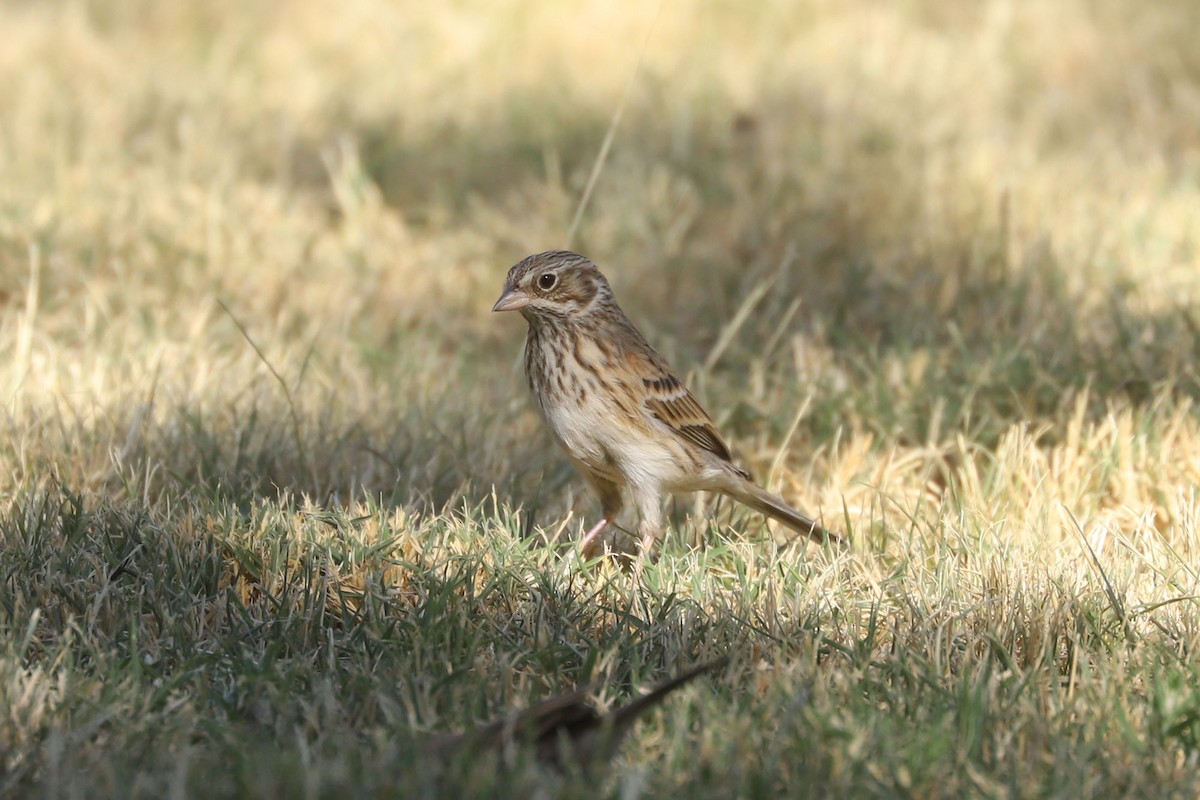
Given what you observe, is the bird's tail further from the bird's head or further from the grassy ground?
the bird's head

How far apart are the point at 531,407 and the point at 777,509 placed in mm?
1334

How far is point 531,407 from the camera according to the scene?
18.9 ft

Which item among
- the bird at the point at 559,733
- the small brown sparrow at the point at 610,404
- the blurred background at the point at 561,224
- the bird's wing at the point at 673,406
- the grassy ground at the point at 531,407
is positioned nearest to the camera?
the bird at the point at 559,733

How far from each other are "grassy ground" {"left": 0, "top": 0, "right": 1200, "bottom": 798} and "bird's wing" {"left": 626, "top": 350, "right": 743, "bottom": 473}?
0.92ft

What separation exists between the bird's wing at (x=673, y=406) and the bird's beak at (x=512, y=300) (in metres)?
0.38

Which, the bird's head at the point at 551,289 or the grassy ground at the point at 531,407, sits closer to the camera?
the grassy ground at the point at 531,407

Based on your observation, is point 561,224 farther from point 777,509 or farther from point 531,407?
point 777,509

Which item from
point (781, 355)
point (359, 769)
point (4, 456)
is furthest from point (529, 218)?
point (359, 769)

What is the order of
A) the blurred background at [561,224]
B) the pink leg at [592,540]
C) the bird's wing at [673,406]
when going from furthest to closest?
the blurred background at [561,224]
the bird's wing at [673,406]
the pink leg at [592,540]

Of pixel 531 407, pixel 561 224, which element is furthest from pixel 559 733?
pixel 561 224

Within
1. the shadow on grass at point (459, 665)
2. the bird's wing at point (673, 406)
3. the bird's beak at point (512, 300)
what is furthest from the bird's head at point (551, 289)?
the shadow on grass at point (459, 665)

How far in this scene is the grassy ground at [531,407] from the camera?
10.4ft

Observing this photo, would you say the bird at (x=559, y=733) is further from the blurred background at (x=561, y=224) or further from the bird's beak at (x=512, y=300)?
the bird's beak at (x=512, y=300)

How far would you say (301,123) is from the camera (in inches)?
335
